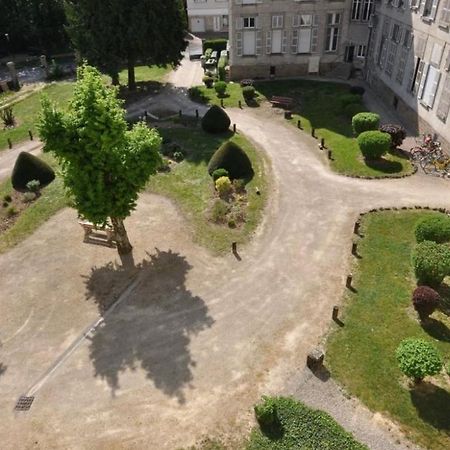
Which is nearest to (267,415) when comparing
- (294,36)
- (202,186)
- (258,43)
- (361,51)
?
(202,186)

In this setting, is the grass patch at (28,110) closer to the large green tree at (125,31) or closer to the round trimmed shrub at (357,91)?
the large green tree at (125,31)

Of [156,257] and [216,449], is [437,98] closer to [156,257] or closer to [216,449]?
[156,257]

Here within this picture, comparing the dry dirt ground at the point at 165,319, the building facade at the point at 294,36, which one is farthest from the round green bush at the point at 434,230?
the building facade at the point at 294,36

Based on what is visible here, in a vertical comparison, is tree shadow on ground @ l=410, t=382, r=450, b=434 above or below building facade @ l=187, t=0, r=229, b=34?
below

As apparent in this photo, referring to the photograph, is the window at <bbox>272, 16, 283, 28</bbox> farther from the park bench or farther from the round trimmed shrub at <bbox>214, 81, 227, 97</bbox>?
the park bench

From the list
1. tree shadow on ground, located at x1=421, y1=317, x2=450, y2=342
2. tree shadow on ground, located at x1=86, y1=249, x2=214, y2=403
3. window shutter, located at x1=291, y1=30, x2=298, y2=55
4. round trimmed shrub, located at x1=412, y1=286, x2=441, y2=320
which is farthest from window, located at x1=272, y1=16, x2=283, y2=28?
tree shadow on ground, located at x1=421, y1=317, x2=450, y2=342
